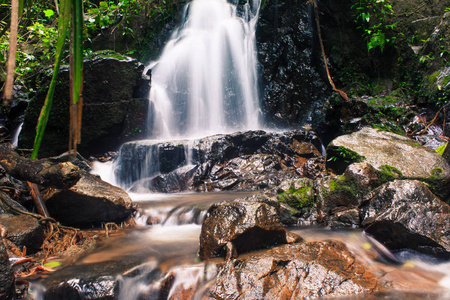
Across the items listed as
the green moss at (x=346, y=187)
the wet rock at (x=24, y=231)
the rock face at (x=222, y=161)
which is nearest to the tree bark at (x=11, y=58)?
the wet rock at (x=24, y=231)

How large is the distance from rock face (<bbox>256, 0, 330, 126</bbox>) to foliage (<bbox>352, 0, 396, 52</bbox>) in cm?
178

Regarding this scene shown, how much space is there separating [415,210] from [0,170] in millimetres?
6471

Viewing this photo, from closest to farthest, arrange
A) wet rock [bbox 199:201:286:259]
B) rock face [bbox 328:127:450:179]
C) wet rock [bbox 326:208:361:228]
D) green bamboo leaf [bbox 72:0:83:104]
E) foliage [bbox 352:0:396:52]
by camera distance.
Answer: green bamboo leaf [bbox 72:0:83:104] → wet rock [bbox 199:201:286:259] → wet rock [bbox 326:208:361:228] → rock face [bbox 328:127:450:179] → foliage [bbox 352:0:396:52]

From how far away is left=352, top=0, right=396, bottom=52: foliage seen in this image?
10.1m

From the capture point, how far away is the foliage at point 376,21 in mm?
10078

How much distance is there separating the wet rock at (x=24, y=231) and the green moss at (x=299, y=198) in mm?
3654

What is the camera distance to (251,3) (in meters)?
13.4

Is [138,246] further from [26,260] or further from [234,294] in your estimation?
[234,294]

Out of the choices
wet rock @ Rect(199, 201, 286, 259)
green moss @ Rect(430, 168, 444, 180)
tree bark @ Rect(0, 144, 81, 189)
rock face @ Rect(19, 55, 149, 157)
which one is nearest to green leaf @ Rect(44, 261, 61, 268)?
tree bark @ Rect(0, 144, 81, 189)

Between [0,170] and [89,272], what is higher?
[0,170]

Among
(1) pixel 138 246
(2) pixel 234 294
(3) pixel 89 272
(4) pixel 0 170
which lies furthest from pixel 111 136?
(2) pixel 234 294

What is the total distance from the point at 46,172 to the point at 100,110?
6.83 m

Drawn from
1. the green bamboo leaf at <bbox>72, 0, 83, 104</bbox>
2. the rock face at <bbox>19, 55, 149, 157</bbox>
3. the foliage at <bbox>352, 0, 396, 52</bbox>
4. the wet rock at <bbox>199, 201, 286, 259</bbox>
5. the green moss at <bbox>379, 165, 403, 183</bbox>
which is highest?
the foliage at <bbox>352, 0, 396, 52</bbox>

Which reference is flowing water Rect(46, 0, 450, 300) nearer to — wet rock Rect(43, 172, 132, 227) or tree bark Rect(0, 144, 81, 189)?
wet rock Rect(43, 172, 132, 227)
